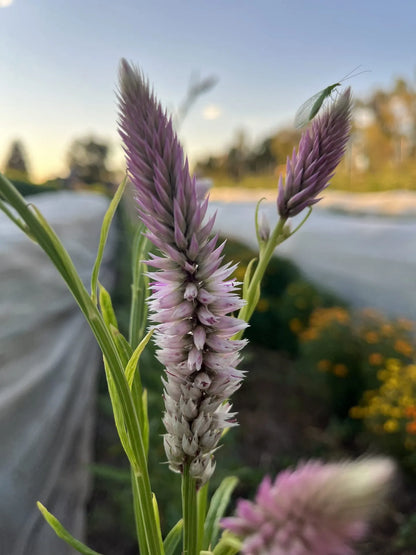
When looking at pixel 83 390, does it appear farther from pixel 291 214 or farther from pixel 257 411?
pixel 257 411

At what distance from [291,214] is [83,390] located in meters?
0.88

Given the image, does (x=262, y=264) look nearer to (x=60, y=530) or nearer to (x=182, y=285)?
(x=182, y=285)

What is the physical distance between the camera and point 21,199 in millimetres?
212

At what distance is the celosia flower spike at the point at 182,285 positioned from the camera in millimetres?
210

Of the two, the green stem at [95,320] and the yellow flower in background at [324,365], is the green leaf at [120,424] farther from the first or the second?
the yellow flower in background at [324,365]

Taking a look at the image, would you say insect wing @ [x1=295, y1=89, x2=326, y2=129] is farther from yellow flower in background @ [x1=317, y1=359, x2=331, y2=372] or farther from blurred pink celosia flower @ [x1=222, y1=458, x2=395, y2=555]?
yellow flower in background @ [x1=317, y1=359, x2=331, y2=372]

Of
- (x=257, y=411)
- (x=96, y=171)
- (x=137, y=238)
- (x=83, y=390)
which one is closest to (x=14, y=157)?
(x=96, y=171)

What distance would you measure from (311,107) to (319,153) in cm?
2

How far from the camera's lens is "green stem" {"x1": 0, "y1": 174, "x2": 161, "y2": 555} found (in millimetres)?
213

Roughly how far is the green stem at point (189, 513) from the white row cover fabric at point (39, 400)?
30cm

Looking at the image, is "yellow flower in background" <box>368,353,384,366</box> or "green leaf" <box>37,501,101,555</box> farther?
"yellow flower in background" <box>368,353,384,366</box>

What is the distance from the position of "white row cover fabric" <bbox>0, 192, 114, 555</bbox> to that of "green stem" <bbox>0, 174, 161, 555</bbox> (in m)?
0.29

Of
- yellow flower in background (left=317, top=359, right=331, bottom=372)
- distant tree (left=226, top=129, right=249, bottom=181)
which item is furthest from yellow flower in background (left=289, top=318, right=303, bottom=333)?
distant tree (left=226, top=129, right=249, bottom=181)

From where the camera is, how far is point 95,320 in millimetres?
242
